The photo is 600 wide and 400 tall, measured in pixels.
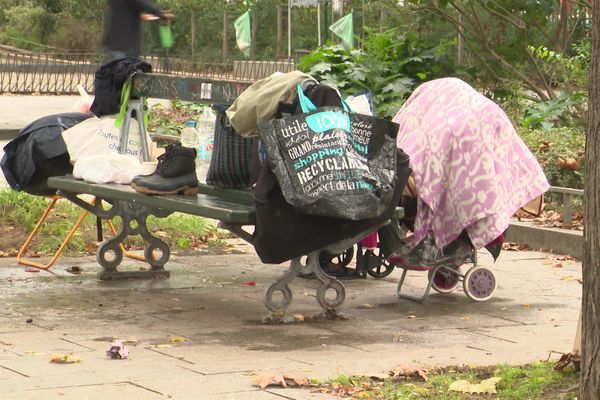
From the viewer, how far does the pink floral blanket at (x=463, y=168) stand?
25.1 feet

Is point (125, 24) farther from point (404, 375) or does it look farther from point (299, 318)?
point (404, 375)

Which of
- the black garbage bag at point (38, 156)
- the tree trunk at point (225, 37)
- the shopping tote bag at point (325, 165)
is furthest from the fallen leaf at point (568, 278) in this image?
the tree trunk at point (225, 37)

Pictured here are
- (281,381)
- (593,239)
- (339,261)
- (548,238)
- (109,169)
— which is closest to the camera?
(593,239)

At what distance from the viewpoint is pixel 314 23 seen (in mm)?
35750

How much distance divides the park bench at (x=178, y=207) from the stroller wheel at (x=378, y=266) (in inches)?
18.1

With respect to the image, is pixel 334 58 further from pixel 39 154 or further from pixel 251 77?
pixel 251 77

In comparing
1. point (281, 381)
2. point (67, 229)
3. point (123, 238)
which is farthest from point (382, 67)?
point (281, 381)

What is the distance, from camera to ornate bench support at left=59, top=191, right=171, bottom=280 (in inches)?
336

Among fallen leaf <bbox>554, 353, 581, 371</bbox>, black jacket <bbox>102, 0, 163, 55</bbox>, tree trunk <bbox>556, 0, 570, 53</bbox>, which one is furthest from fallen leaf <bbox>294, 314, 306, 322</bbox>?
tree trunk <bbox>556, 0, 570, 53</bbox>

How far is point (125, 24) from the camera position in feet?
34.9

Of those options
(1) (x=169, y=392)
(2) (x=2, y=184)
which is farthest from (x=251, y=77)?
(1) (x=169, y=392)

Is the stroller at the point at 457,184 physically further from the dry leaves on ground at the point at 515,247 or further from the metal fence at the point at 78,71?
the metal fence at the point at 78,71

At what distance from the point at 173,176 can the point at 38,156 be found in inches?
60.6

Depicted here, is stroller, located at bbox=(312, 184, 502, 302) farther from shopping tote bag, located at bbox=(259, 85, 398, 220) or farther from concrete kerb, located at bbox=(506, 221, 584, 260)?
concrete kerb, located at bbox=(506, 221, 584, 260)
